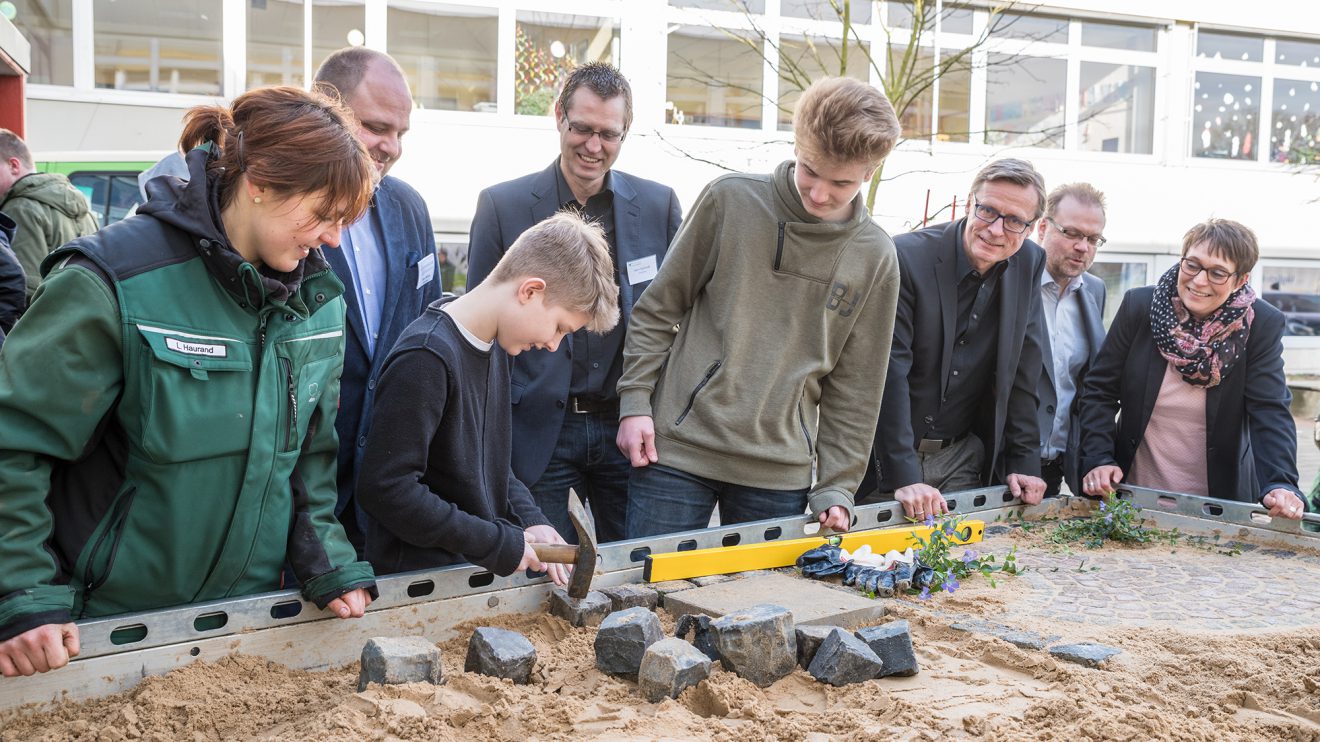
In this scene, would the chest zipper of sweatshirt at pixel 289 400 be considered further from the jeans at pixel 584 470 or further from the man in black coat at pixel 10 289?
the man in black coat at pixel 10 289

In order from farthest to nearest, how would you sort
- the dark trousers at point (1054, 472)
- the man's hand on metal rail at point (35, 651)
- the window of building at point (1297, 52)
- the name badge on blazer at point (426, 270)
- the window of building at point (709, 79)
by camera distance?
1. the window of building at point (1297, 52)
2. the window of building at point (709, 79)
3. the dark trousers at point (1054, 472)
4. the name badge on blazer at point (426, 270)
5. the man's hand on metal rail at point (35, 651)

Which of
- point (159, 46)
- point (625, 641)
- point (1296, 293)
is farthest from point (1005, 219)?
point (1296, 293)

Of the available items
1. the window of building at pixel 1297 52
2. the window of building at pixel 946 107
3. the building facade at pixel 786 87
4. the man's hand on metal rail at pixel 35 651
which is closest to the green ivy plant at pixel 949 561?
the man's hand on metal rail at pixel 35 651

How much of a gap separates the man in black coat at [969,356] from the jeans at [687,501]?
483mm

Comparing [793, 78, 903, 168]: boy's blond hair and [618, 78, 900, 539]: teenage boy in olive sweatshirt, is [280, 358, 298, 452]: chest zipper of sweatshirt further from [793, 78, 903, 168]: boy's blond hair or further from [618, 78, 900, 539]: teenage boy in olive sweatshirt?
[793, 78, 903, 168]: boy's blond hair

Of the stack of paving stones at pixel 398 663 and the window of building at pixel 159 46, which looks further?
the window of building at pixel 159 46

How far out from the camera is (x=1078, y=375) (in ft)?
14.6

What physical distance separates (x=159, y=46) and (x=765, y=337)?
1178 cm

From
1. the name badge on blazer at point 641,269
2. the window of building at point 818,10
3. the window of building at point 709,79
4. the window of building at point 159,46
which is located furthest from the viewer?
the window of building at point 818,10

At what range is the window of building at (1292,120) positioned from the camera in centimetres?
1761

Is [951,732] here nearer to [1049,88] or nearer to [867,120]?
[867,120]

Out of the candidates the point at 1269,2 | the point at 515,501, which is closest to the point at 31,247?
the point at 515,501

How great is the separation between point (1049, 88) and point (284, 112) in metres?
16.5

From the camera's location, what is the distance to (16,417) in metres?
1.81
